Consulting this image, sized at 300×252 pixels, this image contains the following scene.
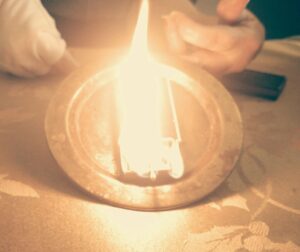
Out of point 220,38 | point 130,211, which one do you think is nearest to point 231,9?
point 220,38

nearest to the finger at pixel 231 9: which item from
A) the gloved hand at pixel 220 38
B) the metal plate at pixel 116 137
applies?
the gloved hand at pixel 220 38

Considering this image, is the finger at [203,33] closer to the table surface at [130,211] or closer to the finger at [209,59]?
the finger at [209,59]

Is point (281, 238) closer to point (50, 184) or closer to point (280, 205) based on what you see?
A: point (280, 205)

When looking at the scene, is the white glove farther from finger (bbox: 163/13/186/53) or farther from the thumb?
finger (bbox: 163/13/186/53)

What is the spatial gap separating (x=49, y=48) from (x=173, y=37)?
236 millimetres

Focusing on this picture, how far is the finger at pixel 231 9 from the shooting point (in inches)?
33.4

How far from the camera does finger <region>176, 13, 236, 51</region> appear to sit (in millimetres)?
854

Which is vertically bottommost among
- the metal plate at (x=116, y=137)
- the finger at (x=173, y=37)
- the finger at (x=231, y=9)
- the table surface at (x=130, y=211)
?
the table surface at (x=130, y=211)

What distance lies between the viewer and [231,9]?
2.82ft

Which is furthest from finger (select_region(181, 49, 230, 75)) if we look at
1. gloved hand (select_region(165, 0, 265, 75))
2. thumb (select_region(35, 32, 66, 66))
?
thumb (select_region(35, 32, 66, 66))

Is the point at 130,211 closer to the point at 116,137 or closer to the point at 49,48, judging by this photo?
the point at 116,137

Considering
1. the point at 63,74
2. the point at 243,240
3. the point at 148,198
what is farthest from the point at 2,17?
the point at 243,240

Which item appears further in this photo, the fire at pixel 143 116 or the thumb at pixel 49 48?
the thumb at pixel 49 48

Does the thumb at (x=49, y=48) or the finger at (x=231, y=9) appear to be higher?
the finger at (x=231, y=9)
